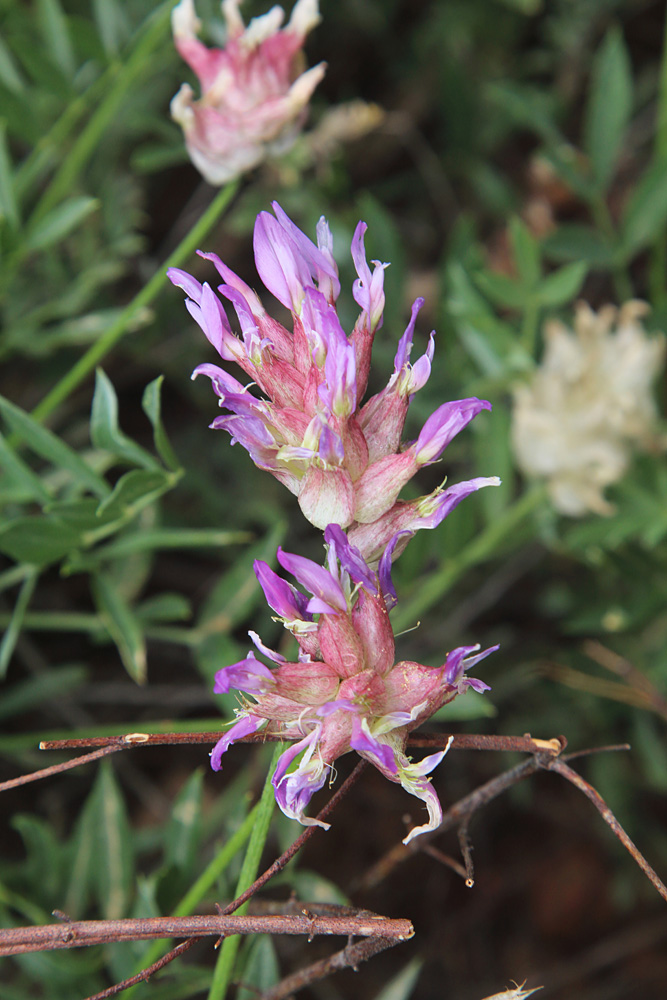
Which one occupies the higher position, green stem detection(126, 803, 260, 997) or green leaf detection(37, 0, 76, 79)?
green leaf detection(37, 0, 76, 79)

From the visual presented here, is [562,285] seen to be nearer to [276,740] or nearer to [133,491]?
[133,491]

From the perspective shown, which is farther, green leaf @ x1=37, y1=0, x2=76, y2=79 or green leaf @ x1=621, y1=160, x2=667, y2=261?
green leaf @ x1=621, y1=160, x2=667, y2=261

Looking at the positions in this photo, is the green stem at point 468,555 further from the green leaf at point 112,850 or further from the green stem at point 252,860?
the green stem at point 252,860

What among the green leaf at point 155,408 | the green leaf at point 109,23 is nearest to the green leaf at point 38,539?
the green leaf at point 155,408

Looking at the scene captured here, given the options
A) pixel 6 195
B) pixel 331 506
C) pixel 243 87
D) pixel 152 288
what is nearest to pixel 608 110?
pixel 243 87

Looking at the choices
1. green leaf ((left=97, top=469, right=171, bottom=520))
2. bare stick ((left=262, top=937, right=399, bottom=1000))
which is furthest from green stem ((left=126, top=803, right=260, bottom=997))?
green leaf ((left=97, top=469, right=171, bottom=520))

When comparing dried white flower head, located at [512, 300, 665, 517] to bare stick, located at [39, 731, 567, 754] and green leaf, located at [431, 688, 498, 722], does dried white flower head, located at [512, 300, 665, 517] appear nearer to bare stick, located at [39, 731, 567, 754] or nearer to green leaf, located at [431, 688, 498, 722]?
green leaf, located at [431, 688, 498, 722]

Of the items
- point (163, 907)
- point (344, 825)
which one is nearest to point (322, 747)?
point (163, 907)
